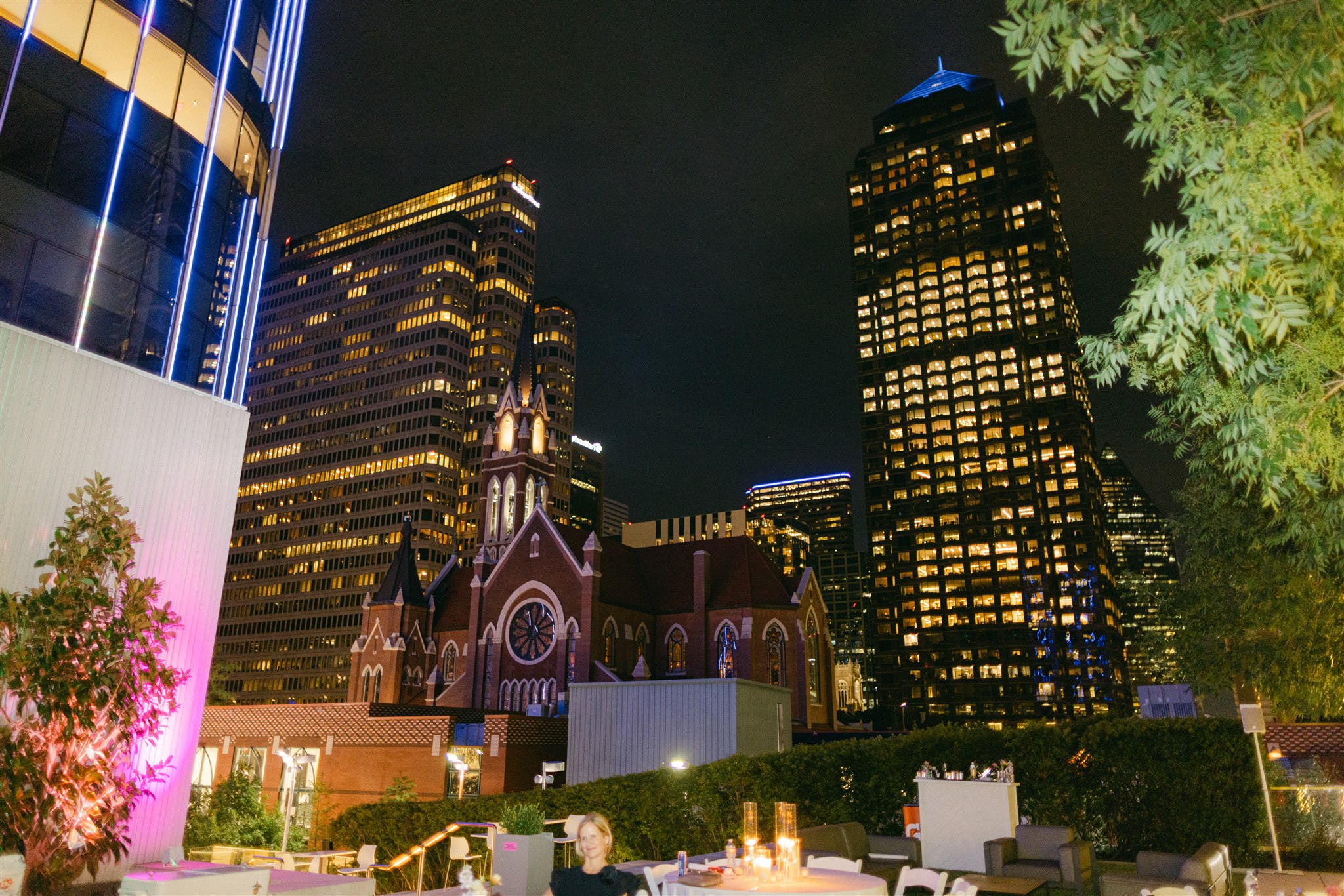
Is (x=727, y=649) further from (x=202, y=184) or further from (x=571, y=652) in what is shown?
(x=202, y=184)

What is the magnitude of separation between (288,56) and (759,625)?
106ft

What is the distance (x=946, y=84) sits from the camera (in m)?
143

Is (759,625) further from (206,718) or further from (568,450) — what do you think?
(568,450)

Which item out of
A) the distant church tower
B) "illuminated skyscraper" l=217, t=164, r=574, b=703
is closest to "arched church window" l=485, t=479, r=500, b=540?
the distant church tower

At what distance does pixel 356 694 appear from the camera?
47906 millimetres

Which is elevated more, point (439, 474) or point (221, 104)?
point (439, 474)

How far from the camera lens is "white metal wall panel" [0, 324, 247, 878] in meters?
9.84

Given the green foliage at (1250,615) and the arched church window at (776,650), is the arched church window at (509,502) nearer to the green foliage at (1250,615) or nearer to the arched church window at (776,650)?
the arched church window at (776,650)

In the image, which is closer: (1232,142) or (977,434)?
(1232,142)

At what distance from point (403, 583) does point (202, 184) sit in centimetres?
3734

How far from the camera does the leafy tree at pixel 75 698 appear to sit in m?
8.00

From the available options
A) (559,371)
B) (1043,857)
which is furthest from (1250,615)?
(559,371)

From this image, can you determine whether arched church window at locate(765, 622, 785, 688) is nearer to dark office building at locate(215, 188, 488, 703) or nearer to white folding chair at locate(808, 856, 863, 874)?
white folding chair at locate(808, 856, 863, 874)

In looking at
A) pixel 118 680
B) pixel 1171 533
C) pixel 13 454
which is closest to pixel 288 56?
pixel 13 454
